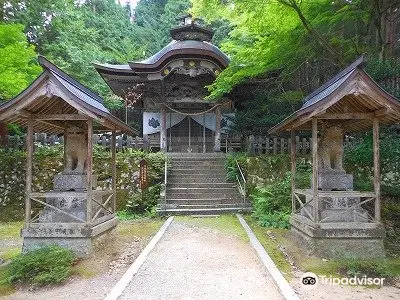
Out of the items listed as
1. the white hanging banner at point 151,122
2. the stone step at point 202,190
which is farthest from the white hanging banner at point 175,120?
the stone step at point 202,190

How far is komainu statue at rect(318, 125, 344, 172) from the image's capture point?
24.2ft

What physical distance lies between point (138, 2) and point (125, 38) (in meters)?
9.89

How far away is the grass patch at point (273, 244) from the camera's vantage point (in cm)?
582

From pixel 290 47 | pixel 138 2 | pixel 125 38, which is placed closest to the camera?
pixel 290 47

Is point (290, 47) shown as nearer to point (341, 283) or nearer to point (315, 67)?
point (315, 67)

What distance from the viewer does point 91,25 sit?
25.2 metres

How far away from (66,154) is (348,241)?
21.5 ft

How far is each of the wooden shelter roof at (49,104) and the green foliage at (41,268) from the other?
107 inches

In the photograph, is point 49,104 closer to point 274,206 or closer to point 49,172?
point 49,172

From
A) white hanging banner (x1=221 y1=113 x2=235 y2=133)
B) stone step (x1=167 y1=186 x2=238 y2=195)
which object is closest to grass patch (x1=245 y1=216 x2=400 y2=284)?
stone step (x1=167 y1=186 x2=238 y2=195)

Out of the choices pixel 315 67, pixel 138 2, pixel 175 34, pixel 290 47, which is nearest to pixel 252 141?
pixel 290 47

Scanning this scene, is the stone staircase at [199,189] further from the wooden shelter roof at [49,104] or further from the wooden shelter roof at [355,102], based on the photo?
the wooden shelter roof at [355,102]

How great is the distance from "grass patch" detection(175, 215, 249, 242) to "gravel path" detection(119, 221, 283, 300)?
53 cm

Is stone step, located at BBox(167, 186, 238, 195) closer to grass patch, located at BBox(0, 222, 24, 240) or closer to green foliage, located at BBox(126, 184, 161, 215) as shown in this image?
green foliage, located at BBox(126, 184, 161, 215)
